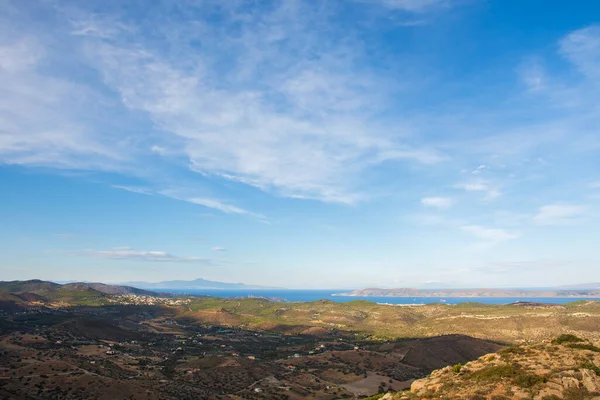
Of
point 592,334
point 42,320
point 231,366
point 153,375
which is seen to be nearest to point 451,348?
point 592,334

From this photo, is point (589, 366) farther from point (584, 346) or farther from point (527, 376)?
point (584, 346)

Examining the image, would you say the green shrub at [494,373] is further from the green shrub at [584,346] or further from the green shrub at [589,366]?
the green shrub at [584,346]

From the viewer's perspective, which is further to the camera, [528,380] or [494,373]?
[494,373]

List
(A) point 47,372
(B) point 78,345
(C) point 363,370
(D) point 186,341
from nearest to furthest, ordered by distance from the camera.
Answer: (A) point 47,372 → (C) point 363,370 → (B) point 78,345 → (D) point 186,341

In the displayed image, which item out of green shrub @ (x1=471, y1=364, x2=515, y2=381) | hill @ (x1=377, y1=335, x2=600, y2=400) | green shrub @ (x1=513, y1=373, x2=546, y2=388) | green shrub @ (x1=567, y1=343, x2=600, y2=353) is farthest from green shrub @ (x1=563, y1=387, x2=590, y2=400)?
green shrub @ (x1=567, y1=343, x2=600, y2=353)

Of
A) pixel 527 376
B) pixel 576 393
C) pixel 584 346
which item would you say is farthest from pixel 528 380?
pixel 584 346

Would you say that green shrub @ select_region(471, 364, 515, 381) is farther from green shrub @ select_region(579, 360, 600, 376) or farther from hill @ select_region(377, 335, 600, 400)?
green shrub @ select_region(579, 360, 600, 376)

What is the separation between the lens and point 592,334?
434 ft

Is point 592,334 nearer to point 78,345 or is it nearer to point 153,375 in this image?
point 153,375

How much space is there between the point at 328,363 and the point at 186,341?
67703 mm

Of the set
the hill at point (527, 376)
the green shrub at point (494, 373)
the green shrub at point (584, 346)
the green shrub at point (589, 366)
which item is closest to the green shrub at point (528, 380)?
the hill at point (527, 376)

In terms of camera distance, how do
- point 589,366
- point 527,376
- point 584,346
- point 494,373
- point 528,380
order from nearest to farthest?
point 528,380
point 527,376
point 589,366
point 494,373
point 584,346

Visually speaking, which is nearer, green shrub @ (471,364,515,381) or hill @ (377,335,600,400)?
hill @ (377,335,600,400)

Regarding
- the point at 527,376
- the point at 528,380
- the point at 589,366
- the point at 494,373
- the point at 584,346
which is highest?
the point at 584,346
